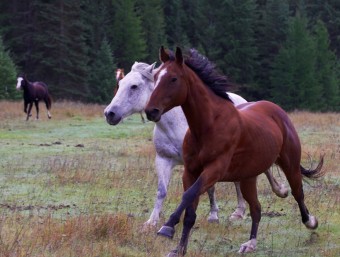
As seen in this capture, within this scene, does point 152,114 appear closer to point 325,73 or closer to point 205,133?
point 205,133

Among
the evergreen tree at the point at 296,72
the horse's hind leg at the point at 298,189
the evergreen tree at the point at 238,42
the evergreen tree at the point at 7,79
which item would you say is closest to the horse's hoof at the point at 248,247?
the horse's hind leg at the point at 298,189

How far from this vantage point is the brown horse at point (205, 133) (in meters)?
6.01

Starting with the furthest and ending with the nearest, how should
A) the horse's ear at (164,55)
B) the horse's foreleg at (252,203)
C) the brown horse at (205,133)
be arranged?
the horse's foreleg at (252,203) → the horse's ear at (164,55) → the brown horse at (205,133)

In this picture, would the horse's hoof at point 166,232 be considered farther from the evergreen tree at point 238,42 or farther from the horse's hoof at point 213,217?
the evergreen tree at point 238,42

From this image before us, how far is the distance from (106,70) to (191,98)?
1803 inches

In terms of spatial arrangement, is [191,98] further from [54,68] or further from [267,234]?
[54,68]

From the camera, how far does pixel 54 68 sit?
50.8 metres

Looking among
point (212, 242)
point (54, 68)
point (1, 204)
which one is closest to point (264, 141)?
point (212, 242)

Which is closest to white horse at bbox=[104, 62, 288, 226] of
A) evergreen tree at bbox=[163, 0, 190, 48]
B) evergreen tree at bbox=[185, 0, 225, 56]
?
evergreen tree at bbox=[185, 0, 225, 56]

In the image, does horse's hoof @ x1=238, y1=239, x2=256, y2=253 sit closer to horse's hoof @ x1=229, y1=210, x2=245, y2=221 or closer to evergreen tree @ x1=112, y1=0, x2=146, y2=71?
horse's hoof @ x1=229, y1=210, x2=245, y2=221

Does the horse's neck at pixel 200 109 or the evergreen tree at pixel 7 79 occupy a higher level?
the horse's neck at pixel 200 109

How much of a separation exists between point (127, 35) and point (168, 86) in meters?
50.1

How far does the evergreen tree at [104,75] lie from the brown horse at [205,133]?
145 feet

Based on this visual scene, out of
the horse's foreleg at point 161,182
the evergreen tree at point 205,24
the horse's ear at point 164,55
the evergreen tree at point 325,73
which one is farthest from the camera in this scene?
the evergreen tree at point 205,24
